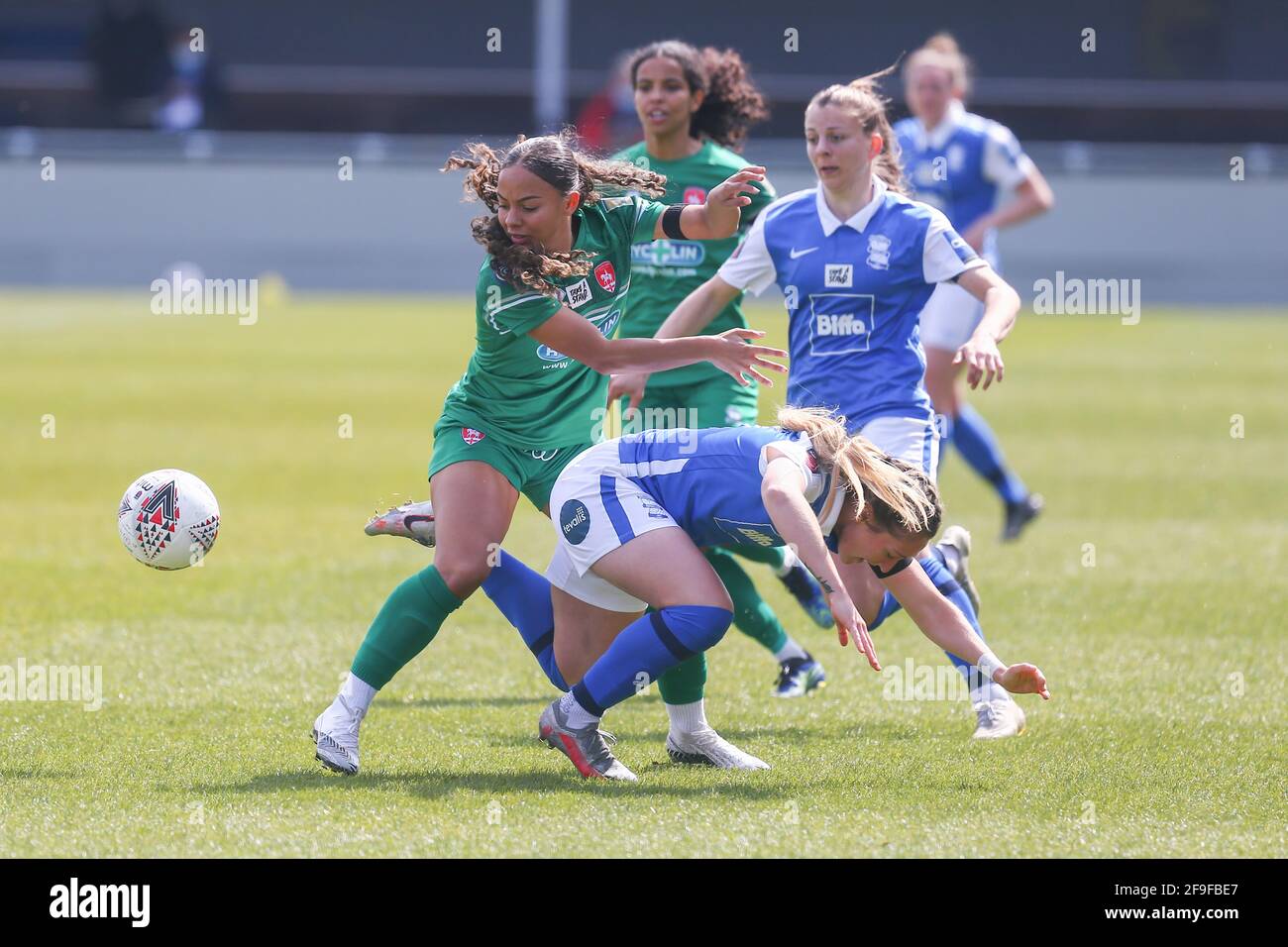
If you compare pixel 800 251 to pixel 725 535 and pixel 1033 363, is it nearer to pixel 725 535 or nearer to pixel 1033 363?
pixel 725 535

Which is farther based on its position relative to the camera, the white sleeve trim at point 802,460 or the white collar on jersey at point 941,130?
the white collar on jersey at point 941,130

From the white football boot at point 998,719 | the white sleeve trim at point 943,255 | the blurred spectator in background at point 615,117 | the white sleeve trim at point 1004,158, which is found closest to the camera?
Result: the white football boot at point 998,719

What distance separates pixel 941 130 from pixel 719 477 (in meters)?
5.43

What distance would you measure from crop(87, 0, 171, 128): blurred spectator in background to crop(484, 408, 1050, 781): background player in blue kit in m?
27.2

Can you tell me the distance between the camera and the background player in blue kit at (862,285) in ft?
18.8

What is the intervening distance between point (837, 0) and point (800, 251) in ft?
98.9

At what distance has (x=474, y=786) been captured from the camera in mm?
4961

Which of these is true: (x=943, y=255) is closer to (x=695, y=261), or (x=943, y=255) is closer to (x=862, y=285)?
(x=862, y=285)

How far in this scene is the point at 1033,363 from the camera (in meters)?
19.8

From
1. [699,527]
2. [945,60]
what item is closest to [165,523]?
[699,527]

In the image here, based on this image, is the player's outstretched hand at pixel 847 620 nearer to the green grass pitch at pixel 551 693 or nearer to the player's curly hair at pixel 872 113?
the green grass pitch at pixel 551 693

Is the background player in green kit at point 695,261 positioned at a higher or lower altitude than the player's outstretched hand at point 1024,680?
higher

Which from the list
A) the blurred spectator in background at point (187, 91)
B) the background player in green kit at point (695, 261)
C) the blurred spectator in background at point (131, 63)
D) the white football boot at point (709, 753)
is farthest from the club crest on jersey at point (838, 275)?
the blurred spectator in background at point (131, 63)

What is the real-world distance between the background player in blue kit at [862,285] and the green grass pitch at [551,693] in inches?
25.8
